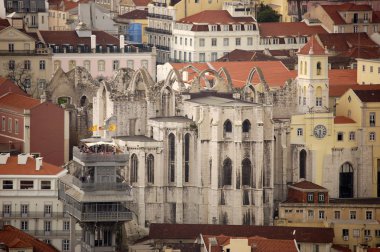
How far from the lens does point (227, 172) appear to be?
171m

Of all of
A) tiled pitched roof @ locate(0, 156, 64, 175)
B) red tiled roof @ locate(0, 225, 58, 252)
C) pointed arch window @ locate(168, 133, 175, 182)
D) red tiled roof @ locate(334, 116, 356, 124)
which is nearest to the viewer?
red tiled roof @ locate(0, 225, 58, 252)

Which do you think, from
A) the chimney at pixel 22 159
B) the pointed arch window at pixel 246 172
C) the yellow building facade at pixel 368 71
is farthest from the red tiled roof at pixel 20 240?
the yellow building facade at pixel 368 71

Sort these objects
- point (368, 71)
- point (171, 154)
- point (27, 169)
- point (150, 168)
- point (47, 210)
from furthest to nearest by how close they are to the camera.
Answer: point (368, 71) → point (171, 154) → point (150, 168) → point (27, 169) → point (47, 210)

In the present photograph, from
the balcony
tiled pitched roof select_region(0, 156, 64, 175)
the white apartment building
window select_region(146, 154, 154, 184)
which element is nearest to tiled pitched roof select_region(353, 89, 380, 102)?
window select_region(146, 154, 154, 184)

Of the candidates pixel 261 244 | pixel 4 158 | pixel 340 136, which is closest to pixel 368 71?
pixel 340 136

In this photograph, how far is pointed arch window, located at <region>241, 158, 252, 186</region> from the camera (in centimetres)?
17100

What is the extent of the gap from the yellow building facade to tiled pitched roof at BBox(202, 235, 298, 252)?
30.6 m

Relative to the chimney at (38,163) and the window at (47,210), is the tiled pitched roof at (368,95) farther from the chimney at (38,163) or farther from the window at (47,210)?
the window at (47,210)

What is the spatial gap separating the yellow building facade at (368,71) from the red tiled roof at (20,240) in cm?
3572

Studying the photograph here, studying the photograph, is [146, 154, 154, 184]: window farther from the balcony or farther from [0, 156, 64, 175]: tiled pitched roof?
the balcony

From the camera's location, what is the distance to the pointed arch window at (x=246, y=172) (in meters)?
171

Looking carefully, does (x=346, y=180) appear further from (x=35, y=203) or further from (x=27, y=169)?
(x=35, y=203)

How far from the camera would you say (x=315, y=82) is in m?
182

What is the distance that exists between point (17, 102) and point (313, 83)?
16.4 meters
